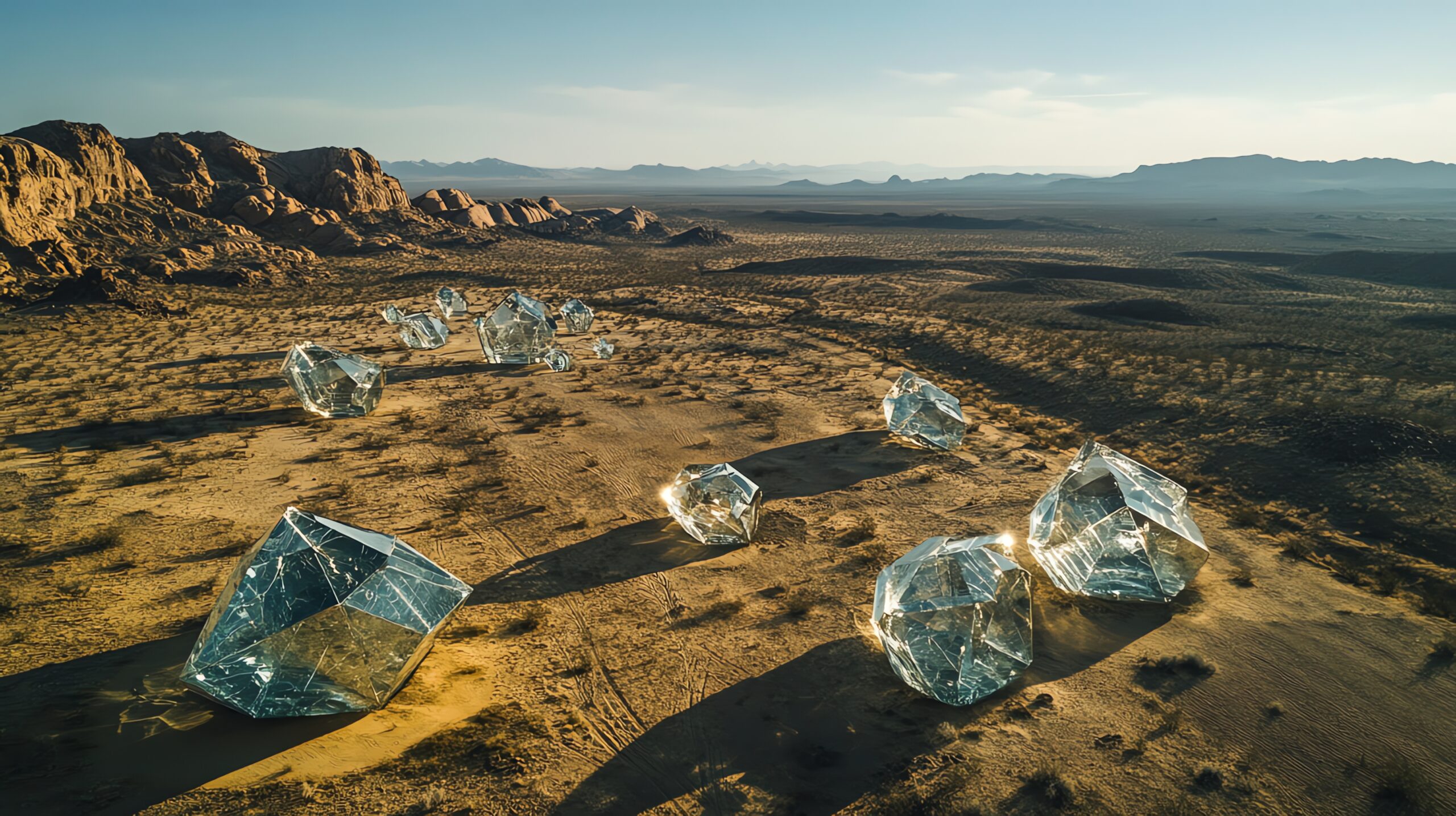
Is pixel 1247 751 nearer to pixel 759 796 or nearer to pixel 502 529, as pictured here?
pixel 759 796

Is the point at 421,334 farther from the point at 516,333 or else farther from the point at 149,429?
the point at 149,429

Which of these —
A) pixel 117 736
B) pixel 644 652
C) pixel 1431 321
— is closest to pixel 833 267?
pixel 1431 321

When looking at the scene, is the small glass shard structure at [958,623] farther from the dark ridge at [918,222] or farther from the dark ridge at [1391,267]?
the dark ridge at [918,222]

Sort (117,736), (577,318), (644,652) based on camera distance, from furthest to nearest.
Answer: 1. (577,318)
2. (644,652)
3. (117,736)

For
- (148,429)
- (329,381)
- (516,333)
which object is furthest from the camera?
(516,333)

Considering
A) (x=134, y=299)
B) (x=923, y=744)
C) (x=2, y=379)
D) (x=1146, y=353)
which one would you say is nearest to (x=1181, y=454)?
(x=1146, y=353)

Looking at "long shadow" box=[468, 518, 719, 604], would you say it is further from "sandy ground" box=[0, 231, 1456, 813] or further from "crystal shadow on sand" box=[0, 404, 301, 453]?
"crystal shadow on sand" box=[0, 404, 301, 453]
